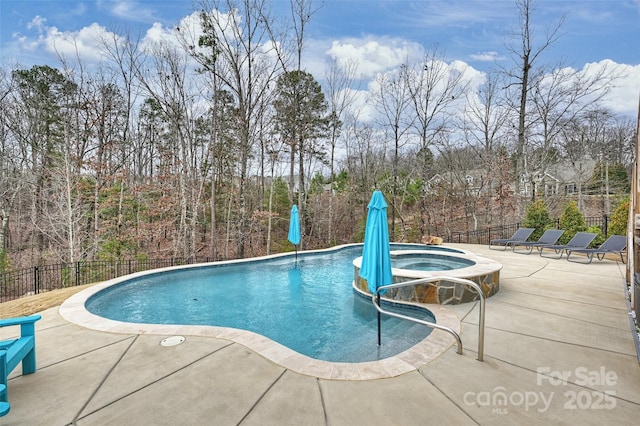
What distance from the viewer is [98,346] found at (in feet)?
11.9

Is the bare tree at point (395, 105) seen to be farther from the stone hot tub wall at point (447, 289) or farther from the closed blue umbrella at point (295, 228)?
the stone hot tub wall at point (447, 289)

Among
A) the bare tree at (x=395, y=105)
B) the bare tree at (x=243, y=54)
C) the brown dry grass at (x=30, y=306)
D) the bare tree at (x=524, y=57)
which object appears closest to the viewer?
the brown dry grass at (x=30, y=306)

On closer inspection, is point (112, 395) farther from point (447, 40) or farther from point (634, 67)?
point (634, 67)

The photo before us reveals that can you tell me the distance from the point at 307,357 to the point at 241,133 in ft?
42.3

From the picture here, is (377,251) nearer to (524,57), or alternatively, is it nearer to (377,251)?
(377,251)

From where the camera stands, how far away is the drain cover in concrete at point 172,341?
3680 millimetres

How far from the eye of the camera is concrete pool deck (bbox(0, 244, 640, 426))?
2.36 m

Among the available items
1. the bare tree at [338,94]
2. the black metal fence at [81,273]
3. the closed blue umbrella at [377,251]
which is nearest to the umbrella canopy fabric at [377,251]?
the closed blue umbrella at [377,251]

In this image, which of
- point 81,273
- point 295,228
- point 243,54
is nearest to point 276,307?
point 295,228

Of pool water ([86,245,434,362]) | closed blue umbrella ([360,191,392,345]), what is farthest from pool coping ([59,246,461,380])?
closed blue umbrella ([360,191,392,345])

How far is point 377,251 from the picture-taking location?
13.7 ft

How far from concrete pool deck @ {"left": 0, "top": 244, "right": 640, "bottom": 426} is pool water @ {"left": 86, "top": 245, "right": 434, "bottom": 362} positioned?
1102 millimetres

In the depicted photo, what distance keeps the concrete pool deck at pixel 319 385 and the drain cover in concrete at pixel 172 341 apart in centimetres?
7

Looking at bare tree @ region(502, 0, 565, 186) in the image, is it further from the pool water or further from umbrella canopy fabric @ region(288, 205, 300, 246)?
the pool water
